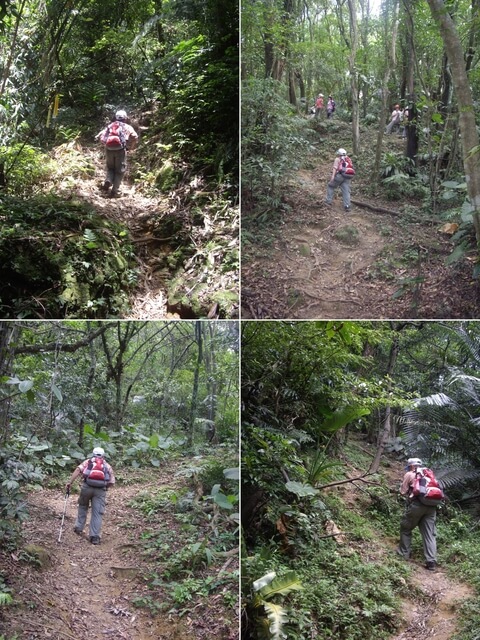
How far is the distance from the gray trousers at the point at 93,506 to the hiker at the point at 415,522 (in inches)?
106

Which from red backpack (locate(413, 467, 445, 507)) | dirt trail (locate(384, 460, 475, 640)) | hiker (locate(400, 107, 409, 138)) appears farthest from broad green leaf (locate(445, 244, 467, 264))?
dirt trail (locate(384, 460, 475, 640))

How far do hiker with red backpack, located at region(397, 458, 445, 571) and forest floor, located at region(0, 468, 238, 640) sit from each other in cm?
218

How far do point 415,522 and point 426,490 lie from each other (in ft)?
1.10

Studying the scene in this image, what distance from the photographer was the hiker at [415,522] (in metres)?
4.78

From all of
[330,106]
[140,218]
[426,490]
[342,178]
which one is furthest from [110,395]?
[426,490]

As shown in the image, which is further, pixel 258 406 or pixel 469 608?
pixel 258 406

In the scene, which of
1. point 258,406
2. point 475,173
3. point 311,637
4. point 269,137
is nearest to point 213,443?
point 258,406

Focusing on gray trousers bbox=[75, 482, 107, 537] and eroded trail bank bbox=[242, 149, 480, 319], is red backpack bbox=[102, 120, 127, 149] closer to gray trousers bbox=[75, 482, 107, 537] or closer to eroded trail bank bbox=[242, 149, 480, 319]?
Result: eroded trail bank bbox=[242, 149, 480, 319]

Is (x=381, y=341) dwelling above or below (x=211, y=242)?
below

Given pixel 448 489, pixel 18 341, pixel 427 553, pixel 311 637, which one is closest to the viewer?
pixel 311 637

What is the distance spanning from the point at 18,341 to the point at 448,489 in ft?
15.6

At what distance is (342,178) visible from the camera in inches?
162

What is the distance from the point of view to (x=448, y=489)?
19.1 feet

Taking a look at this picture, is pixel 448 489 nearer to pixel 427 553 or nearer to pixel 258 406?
pixel 427 553
